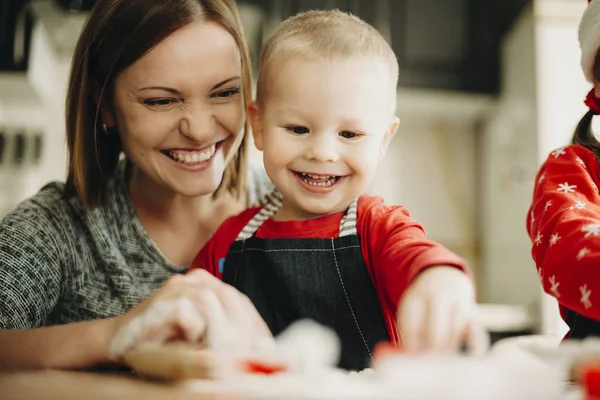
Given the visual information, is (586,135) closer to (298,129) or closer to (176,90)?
(298,129)

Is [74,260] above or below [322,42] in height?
below

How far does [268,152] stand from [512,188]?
224 centimetres

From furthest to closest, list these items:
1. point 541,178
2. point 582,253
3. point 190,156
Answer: point 190,156 → point 541,178 → point 582,253

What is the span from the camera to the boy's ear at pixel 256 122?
2.95 feet

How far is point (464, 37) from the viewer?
3225mm

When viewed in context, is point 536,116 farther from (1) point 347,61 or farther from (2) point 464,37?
(1) point 347,61

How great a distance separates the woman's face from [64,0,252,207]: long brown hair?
22mm

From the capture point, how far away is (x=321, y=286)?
0.81 meters

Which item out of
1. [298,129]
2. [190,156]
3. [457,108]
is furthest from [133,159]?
[457,108]

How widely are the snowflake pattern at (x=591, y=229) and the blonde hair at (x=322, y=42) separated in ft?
1.04

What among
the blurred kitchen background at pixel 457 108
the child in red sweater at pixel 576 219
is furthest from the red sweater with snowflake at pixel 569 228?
the blurred kitchen background at pixel 457 108

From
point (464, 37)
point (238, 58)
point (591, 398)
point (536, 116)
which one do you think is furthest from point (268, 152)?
point (464, 37)

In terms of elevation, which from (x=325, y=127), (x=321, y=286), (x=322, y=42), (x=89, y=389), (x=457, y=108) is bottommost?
(x=457, y=108)

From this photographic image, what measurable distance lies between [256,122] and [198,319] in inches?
17.5
